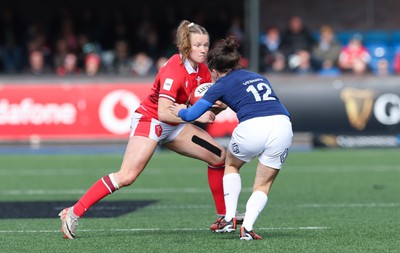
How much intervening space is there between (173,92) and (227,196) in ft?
3.19

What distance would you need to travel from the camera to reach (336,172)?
15.4 m

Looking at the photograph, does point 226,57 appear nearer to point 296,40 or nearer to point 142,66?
point 142,66

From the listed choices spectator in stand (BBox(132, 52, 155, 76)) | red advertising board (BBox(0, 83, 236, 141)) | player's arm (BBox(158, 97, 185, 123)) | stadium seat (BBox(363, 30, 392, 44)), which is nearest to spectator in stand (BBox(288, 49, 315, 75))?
spectator in stand (BBox(132, 52, 155, 76))

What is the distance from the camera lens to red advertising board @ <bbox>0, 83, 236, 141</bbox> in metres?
19.3

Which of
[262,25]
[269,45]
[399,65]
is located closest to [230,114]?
[269,45]

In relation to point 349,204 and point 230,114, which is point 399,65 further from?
point 349,204

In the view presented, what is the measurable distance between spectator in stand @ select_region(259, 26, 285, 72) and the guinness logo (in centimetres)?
220

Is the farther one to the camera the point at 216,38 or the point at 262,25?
the point at 262,25

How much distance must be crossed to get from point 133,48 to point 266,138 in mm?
15148

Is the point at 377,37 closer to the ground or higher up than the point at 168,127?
closer to the ground

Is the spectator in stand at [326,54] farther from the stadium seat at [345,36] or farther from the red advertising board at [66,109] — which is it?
the red advertising board at [66,109]

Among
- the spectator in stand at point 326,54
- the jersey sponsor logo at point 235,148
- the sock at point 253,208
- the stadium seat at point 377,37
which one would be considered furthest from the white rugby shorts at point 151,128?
the stadium seat at point 377,37

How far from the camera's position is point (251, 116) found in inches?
318

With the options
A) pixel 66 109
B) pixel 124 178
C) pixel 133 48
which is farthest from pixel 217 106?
pixel 133 48
